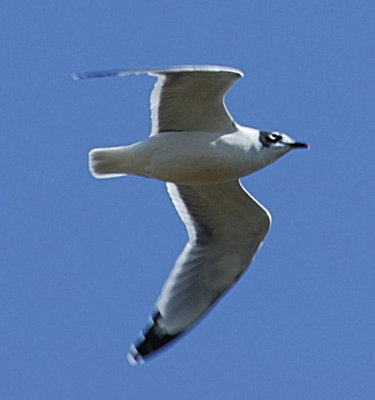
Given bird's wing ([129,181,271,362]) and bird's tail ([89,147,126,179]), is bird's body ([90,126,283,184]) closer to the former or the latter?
bird's tail ([89,147,126,179])

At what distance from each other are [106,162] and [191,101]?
0.76 meters

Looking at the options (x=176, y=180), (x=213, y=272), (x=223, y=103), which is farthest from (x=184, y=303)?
(x=223, y=103)

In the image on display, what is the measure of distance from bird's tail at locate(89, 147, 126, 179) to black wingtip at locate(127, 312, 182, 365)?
53.0 inches

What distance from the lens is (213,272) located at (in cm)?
885

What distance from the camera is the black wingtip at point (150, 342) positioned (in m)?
8.73

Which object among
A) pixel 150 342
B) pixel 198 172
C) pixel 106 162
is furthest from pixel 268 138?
pixel 150 342

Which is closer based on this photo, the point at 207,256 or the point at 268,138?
the point at 268,138

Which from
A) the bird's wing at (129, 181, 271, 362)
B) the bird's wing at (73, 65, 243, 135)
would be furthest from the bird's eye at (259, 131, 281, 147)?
the bird's wing at (129, 181, 271, 362)

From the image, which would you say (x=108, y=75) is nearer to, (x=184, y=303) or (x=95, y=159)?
(x=95, y=159)

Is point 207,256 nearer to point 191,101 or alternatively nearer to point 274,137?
point 274,137

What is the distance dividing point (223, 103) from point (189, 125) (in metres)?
0.34

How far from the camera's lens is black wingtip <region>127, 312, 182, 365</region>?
8.73 metres

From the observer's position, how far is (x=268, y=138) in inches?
321

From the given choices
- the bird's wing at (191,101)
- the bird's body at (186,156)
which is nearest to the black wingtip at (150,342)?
the bird's body at (186,156)
